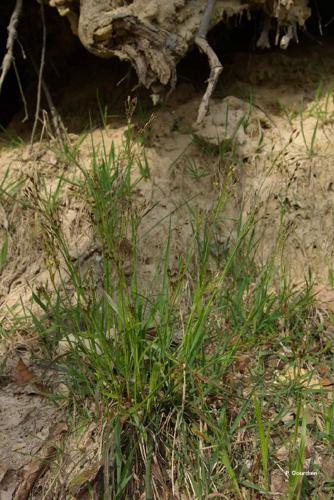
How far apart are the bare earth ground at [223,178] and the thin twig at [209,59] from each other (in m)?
0.27

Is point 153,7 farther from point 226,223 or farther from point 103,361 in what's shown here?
point 103,361

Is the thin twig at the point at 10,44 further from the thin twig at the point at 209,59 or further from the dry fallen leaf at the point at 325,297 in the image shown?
the dry fallen leaf at the point at 325,297

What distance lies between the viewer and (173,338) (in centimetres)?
238

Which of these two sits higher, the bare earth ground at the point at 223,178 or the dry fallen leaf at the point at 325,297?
the bare earth ground at the point at 223,178

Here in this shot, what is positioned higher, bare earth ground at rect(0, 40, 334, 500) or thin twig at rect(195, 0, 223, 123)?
thin twig at rect(195, 0, 223, 123)

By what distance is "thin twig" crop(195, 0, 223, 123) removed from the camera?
2895 mm

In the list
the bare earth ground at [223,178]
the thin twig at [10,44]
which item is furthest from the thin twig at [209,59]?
the thin twig at [10,44]

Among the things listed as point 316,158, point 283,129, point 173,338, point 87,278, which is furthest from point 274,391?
point 283,129

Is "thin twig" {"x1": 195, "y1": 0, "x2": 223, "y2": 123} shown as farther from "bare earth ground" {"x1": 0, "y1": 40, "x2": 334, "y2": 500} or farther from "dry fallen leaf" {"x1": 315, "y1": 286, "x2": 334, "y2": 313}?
"dry fallen leaf" {"x1": 315, "y1": 286, "x2": 334, "y2": 313}

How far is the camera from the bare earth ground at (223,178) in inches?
116

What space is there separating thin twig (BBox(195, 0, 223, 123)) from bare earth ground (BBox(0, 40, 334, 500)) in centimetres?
27

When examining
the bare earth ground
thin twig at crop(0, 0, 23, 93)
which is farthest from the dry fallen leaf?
thin twig at crop(0, 0, 23, 93)

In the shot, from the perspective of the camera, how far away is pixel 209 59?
2.94 m

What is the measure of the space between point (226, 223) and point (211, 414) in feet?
3.64
